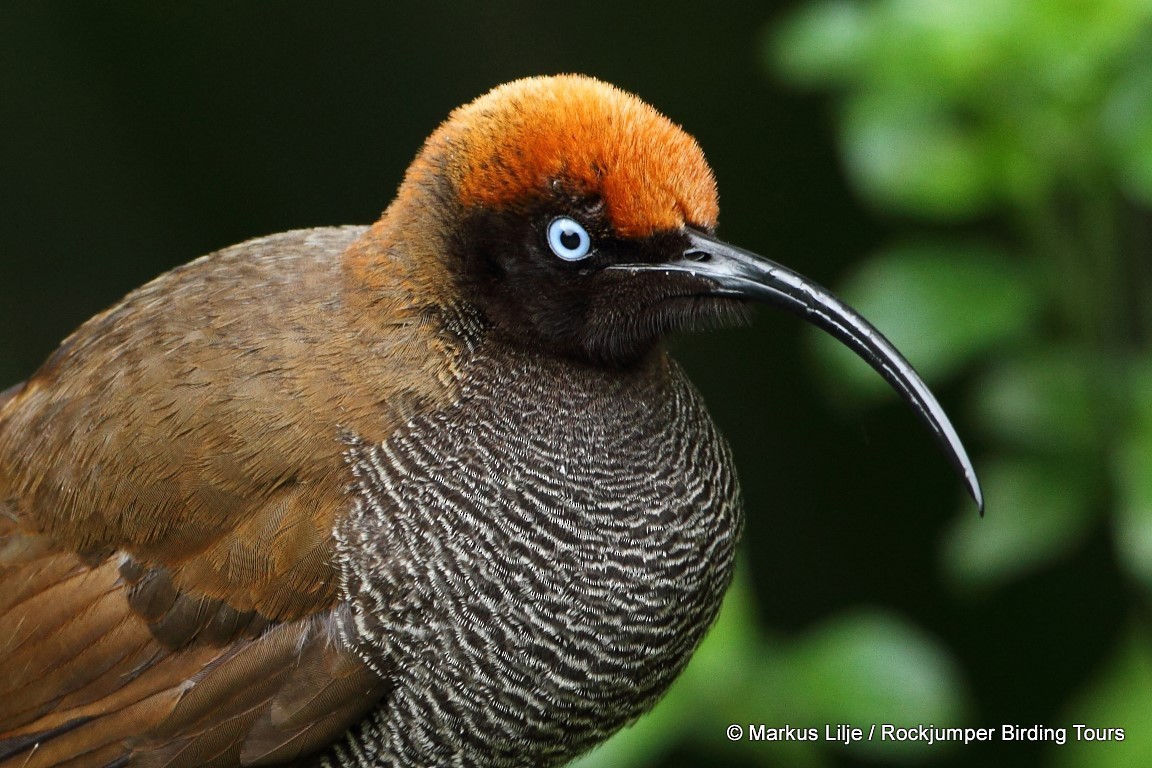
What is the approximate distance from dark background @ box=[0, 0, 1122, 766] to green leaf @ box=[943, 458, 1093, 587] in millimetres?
966

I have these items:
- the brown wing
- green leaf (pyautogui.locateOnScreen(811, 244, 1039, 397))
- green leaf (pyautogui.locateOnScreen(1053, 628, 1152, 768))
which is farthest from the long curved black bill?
green leaf (pyautogui.locateOnScreen(1053, 628, 1152, 768))

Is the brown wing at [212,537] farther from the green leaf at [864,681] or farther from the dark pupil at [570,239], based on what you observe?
the green leaf at [864,681]

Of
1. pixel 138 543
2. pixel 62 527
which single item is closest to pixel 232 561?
pixel 138 543

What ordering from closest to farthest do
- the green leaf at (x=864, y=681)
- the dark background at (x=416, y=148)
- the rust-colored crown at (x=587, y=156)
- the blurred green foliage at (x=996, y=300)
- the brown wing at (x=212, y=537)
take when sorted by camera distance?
the rust-colored crown at (x=587, y=156)
the brown wing at (x=212, y=537)
the blurred green foliage at (x=996, y=300)
the green leaf at (x=864, y=681)
the dark background at (x=416, y=148)

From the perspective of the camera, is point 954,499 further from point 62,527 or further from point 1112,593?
point 62,527

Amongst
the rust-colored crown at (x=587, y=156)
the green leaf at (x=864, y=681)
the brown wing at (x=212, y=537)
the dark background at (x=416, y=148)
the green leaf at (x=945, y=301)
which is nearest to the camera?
the rust-colored crown at (x=587, y=156)

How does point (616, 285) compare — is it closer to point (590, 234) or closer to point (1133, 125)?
point (590, 234)

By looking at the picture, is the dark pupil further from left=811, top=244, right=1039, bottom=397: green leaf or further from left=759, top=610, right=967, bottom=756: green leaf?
left=759, top=610, right=967, bottom=756: green leaf

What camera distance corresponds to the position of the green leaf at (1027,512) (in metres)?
2.64

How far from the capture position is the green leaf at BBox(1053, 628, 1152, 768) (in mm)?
2660

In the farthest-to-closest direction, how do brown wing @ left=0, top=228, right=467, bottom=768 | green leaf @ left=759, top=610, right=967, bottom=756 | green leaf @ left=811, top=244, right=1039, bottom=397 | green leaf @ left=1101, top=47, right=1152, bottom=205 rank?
green leaf @ left=759, top=610, right=967, bottom=756, green leaf @ left=811, top=244, right=1039, bottom=397, green leaf @ left=1101, top=47, right=1152, bottom=205, brown wing @ left=0, top=228, right=467, bottom=768

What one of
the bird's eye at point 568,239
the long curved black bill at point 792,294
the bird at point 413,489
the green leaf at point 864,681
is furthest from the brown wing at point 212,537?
the green leaf at point 864,681

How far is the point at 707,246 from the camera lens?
6.18 ft

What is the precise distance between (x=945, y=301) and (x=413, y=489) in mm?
1096
